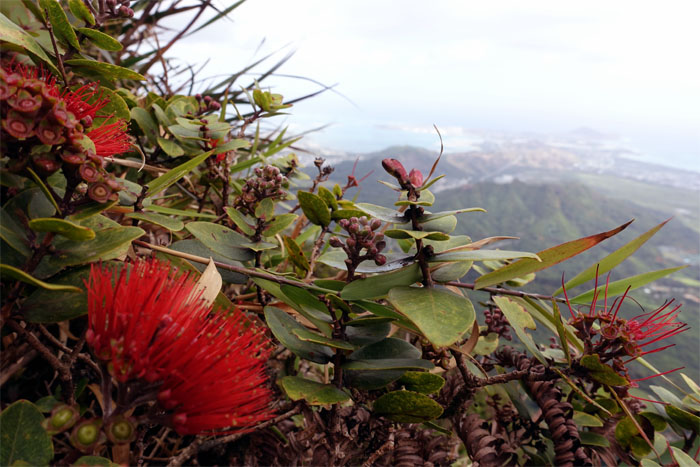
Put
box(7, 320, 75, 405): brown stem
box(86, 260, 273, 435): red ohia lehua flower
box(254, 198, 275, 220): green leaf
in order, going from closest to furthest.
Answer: box(86, 260, 273, 435): red ohia lehua flower
box(7, 320, 75, 405): brown stem
box(254, 198, 275, 220): green leaf

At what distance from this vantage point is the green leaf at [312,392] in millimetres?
447

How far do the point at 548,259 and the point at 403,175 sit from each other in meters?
Answer: 0.20

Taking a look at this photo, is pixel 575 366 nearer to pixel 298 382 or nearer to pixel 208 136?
pixel 298 382

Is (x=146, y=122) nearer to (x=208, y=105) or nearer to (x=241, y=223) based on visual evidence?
(x=208, y=105)

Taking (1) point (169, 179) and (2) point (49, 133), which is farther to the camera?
(1) point (169, 179)

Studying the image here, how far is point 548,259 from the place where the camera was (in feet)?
1.63

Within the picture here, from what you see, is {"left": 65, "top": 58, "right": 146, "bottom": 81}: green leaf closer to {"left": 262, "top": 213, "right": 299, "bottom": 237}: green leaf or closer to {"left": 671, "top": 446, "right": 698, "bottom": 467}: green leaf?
{"left": 262, "top": 213, "right": 299, "bottom": 237}: green leaf

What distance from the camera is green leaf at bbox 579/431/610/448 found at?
2.07 feet

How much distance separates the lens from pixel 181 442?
2.44 ft

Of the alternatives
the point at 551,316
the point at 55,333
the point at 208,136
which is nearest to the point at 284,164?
the point at 208,136

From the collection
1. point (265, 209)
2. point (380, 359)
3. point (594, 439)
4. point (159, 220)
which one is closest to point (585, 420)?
point (594, 439)

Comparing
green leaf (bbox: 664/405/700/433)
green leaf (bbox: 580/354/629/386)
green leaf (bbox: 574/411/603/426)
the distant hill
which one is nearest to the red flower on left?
green leaf (bbox: 580/354/629/386)

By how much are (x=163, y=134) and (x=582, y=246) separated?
0.78 m

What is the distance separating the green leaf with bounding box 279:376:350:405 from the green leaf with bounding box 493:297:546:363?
0.23 metres
